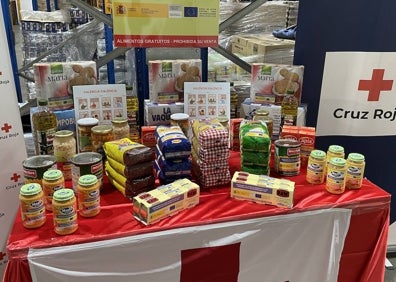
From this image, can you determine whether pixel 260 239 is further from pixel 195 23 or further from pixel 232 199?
pixel 195 23

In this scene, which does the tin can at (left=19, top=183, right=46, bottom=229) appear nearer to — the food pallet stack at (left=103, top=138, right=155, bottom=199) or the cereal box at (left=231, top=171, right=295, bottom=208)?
the food pallet stack at (left=103, top=138, right=155, bottom=199)

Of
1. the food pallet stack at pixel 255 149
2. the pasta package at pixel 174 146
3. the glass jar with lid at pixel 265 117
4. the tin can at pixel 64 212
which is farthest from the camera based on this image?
the glass jar with lid at pixel 265 117

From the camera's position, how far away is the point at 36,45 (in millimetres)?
3039

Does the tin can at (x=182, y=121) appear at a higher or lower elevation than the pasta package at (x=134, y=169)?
higher

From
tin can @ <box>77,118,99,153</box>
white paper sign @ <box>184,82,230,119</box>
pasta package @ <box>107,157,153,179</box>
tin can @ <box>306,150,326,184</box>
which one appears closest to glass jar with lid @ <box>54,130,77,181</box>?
tin can @ <box>77,118,99,153</box>

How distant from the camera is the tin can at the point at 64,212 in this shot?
111 cm

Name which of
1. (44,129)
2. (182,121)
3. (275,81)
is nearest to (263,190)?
(182,121)

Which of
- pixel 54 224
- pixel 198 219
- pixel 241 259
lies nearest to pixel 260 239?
pixel 241 259

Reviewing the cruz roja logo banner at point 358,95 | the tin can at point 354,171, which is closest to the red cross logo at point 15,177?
the tin can at point 354,171

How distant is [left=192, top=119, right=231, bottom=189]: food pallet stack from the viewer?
1.39m

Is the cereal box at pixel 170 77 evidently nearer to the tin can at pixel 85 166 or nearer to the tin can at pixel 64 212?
the tin can at pixel 85 166

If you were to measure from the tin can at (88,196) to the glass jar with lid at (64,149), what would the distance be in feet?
0.80

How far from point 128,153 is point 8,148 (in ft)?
1.83

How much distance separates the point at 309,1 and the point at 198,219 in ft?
4.20
